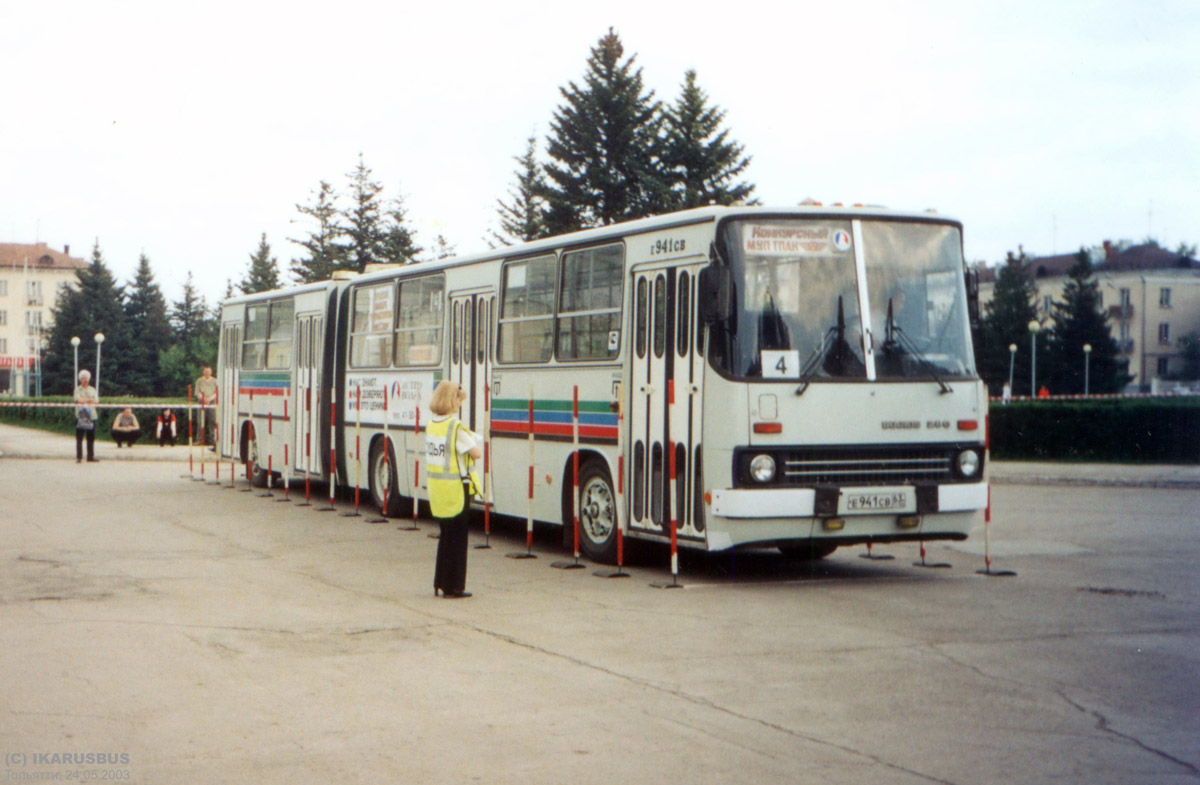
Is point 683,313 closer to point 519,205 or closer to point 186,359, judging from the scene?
point 519,205

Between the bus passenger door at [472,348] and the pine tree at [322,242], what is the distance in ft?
202

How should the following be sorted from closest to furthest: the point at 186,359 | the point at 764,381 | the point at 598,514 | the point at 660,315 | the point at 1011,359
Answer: the point at 764,381 < the point at 660,315 < the point at 598,514 < the point at 186,359 < the point at 1011,359

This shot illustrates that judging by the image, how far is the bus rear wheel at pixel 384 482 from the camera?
58.2 feet

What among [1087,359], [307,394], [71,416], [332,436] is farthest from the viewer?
[1087,359]

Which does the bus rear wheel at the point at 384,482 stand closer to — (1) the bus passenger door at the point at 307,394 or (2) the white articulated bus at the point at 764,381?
(1) the bus passenger door at the point at 307,394

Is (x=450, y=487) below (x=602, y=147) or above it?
below

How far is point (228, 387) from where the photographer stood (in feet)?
80.2

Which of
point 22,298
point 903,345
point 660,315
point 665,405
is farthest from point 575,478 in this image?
point 22,298

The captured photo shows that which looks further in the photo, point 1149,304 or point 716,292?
point 1149,304

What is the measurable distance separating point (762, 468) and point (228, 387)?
50.6ft

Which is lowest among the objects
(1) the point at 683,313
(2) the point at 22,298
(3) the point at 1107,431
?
(3) the point at 1107,431

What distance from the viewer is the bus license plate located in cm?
1121

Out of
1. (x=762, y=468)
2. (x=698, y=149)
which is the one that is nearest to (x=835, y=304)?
(x=762, y=468)

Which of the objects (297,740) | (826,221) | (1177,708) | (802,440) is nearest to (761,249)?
(826,221)
